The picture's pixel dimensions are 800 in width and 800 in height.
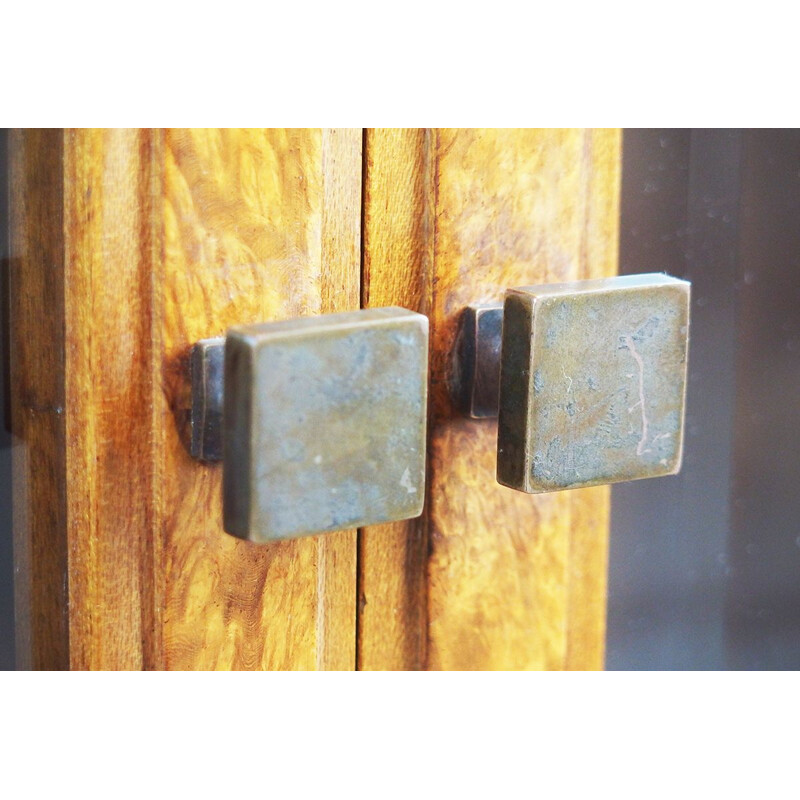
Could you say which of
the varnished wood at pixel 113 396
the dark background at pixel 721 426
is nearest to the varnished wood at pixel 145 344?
the varnished wood at pixel 113 396

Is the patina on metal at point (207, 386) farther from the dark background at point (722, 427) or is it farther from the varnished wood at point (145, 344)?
the dark background at point (722, 427)

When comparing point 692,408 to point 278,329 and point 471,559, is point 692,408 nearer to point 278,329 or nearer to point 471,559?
point 471,559

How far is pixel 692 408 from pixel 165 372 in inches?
11.5

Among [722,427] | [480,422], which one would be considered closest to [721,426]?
[722,427]

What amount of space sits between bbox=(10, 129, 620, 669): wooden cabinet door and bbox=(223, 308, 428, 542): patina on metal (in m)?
0.05

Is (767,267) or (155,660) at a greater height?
(767,267)

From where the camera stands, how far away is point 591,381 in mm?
539

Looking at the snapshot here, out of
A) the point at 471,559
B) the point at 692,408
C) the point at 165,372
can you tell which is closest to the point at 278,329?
the point at 165,372

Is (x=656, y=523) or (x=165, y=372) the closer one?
(x=165, y=372)

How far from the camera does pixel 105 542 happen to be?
53 centimetres

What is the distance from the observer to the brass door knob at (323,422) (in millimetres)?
476

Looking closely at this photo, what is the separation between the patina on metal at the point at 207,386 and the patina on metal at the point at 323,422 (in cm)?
4

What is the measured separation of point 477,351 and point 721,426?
184mm

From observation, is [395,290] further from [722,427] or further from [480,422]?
[722,427]
